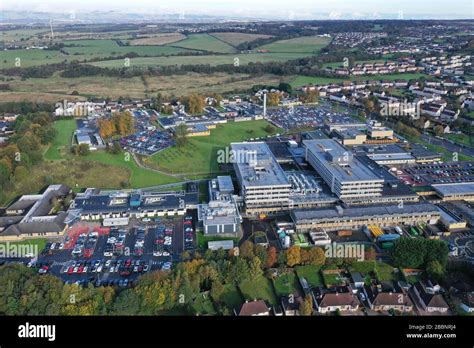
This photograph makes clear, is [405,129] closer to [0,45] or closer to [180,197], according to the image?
[180,197]

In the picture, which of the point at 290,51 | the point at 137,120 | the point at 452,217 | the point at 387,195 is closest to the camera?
the point at 452,217

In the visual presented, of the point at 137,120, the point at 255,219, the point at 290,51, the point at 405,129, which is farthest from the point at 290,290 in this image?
the point at 290,51

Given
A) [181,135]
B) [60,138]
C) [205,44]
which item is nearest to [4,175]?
[60,138]

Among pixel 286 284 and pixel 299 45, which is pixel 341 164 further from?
pixel 299 45

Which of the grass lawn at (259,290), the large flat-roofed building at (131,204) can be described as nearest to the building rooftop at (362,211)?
the grass lawn at (259,290)

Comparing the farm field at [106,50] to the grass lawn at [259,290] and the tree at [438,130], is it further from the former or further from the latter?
the grass lawn at [259,290]
